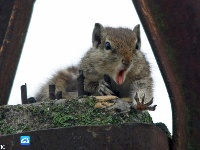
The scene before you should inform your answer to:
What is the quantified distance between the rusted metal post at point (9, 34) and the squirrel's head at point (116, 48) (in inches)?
43.8

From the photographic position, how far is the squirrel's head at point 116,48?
14.2ft

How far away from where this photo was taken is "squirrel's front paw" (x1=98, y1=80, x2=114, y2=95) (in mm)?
4047

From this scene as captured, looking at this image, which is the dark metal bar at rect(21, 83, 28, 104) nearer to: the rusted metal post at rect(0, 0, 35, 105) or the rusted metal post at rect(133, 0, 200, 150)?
the rusted metal post at rect(0, 0, 35, 105)

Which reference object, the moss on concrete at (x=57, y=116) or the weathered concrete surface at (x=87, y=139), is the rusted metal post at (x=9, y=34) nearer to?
the moss on concrete at (x=57, y=116)

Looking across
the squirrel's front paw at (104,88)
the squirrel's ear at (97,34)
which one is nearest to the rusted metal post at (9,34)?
the squirrel's front paw at (104,88)

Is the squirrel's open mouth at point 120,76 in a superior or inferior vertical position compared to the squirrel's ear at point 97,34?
inferior

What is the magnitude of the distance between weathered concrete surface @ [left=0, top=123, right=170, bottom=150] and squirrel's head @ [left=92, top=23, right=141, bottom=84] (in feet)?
5.06

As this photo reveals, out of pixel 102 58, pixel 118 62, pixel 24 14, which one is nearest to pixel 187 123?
pixel 24 14

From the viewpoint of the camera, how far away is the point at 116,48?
4.61 meters

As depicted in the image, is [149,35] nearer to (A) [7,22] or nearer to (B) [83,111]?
(B) [83,111]

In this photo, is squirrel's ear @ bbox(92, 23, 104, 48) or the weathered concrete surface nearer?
the weathered concrete surface

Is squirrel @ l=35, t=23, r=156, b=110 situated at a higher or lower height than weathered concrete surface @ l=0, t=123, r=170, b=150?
higher

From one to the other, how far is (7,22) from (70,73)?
1.79m

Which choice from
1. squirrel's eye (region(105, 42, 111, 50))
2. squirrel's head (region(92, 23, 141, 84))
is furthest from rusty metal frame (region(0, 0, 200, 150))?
squirrel's eye (region(105, 42, 111, 50))
